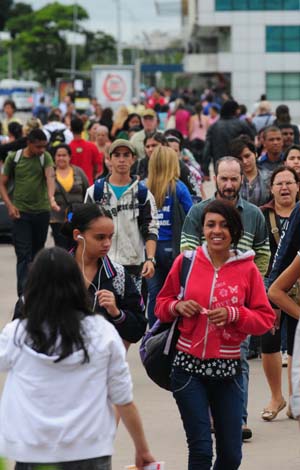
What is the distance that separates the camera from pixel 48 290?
4.97 m

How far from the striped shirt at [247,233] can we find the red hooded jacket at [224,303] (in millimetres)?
1231

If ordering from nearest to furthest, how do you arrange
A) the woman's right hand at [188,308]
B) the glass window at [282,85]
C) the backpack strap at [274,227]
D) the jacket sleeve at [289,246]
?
the woman's right hand at [188,308], the jacket sleeve at [289,246], the backpack strap at [274,227], the glass window at [282,85]

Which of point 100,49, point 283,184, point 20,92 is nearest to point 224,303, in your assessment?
point 283,184

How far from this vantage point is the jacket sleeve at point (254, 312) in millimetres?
6578

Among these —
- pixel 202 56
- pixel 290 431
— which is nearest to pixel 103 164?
pixel 290 431

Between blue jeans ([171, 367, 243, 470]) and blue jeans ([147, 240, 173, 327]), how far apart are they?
446 cm

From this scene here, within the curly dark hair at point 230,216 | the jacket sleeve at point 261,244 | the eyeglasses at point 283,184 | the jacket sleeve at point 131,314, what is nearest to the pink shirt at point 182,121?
the eyeglasses at point 283,184

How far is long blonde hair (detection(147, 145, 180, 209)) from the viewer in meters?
10.9

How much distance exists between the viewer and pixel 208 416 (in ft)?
21.3

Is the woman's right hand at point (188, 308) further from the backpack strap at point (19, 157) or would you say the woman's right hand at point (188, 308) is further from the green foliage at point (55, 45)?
the green foliage at point (55, 45)

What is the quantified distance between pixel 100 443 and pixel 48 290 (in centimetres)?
58

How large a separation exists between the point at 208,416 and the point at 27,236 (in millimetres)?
7891

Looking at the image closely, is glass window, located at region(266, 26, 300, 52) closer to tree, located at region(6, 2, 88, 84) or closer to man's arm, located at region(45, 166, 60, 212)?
tree, located at region(6, 2, 88, 84)

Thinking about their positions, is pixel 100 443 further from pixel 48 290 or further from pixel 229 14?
pixel 229 14
